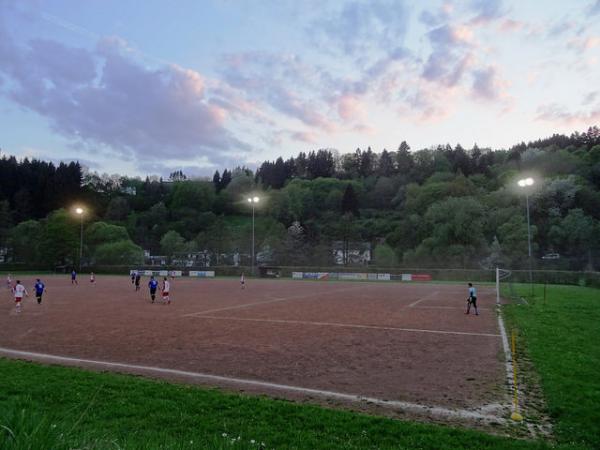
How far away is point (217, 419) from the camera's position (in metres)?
7.91

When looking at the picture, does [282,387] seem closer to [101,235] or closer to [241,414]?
[241,414]

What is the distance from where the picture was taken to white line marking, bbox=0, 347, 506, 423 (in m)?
8.81

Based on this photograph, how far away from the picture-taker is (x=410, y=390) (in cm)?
1043

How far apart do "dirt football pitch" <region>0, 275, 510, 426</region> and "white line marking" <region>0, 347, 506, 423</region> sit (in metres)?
0.03

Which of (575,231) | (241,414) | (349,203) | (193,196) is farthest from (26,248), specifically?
(575,231)

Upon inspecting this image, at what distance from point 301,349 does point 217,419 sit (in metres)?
7.61

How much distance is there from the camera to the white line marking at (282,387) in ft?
28.9

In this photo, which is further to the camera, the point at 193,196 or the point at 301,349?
the point at 193,196

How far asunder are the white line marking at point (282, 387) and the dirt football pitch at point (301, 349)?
26 mm

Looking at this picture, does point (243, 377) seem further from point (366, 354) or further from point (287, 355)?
point (366, 354)

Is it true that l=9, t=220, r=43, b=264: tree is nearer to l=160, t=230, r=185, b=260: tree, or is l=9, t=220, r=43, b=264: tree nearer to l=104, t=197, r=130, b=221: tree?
l=160, t=230, r=185, b=260: tree

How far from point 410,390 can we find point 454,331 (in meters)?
10.1

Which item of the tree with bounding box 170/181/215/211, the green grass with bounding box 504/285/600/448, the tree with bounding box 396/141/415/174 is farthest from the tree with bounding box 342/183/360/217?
the green grass with bounding box 504/285/600/448

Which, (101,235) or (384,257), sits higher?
(101,235)
